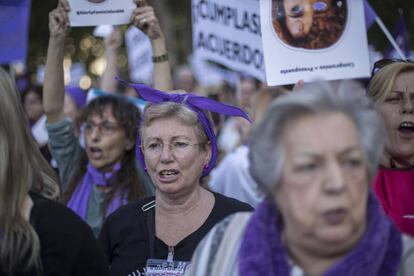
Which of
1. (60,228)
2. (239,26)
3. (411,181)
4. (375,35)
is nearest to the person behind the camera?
(60,228)

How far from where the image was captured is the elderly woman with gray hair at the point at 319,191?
94.8 inches

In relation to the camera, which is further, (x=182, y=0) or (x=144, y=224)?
(x=182, y=0)

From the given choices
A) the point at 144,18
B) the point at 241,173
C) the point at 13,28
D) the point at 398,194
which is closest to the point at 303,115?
the point at 398,194

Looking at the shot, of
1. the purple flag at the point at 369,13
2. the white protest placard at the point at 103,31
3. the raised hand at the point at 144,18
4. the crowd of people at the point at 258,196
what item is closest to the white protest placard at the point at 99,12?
the raised hand at the point at 144,18

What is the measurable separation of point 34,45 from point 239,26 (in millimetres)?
14291

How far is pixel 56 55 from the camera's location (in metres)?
4.54

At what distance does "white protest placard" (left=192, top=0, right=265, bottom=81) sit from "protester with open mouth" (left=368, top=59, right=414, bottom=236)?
71.0 inches

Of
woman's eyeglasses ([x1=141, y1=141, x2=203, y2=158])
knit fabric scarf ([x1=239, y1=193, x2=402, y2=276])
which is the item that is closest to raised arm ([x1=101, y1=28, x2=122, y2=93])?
woman's eyeglasses ([x1=141, y1=141, x2=203, y2=158])

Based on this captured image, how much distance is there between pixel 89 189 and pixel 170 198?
141 centimetres

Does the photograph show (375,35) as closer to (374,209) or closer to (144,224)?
(144,224)

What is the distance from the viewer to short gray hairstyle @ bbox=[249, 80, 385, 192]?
8.18 ft

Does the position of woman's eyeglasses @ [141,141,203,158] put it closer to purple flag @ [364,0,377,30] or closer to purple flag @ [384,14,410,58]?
purple flag @ [364,0,377,30]

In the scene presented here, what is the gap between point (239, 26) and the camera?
18.7 feet

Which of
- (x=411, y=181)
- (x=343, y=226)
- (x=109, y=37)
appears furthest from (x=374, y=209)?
(x=109, y=37)
